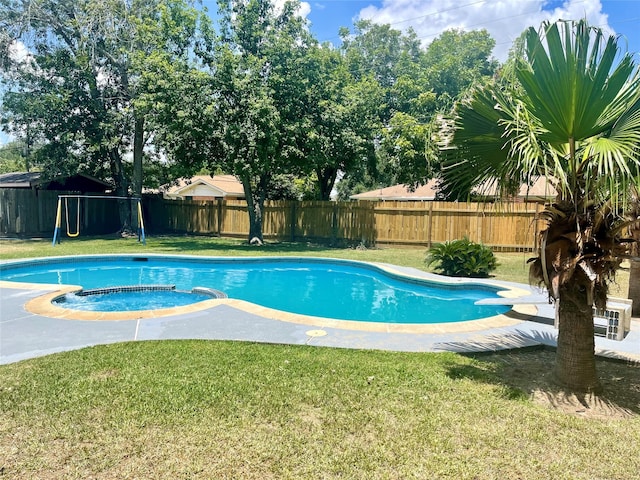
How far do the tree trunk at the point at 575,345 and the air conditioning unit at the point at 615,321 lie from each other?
1.83 meters

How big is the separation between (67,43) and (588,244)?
2244 cm

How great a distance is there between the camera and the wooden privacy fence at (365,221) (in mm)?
16094

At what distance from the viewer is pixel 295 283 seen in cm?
1195

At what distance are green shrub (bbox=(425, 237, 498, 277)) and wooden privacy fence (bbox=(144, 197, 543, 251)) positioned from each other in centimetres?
239

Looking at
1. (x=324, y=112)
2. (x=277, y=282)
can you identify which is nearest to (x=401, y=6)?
(x=324, y=112)

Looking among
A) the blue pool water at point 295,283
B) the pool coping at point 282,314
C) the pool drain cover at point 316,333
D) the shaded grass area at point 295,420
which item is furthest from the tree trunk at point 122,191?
the shaded grass area at point 295,420

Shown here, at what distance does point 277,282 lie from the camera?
1202 centimetres

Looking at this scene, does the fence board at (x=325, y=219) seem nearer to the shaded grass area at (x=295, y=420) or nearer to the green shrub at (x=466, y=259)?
the green shrub at (x=466, y=259)

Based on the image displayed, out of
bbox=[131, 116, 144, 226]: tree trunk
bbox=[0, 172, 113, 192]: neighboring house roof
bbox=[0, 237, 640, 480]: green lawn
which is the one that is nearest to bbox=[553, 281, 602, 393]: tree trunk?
bbox=[0, 237, 640, 480]: green lawn

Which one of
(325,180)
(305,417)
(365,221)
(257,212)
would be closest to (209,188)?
(325,180)

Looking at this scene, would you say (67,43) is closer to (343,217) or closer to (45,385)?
(343,217)

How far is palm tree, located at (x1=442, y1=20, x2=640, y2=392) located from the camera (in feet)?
11.3

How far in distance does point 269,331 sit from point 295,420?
2704 mm

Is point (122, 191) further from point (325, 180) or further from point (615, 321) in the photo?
point (615, 321)
